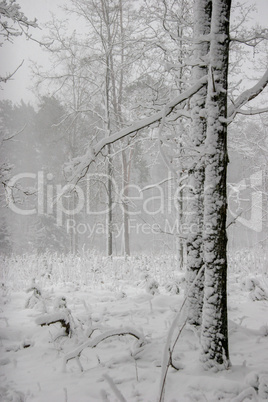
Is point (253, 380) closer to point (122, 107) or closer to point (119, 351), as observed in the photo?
point (119, 351)

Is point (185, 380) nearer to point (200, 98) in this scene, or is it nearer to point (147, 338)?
point (147, 338)

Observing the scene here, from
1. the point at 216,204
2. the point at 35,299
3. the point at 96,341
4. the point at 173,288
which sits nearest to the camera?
the point at 216,204

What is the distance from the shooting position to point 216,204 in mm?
2465

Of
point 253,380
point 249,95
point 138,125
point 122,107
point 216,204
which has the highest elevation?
point 122,107

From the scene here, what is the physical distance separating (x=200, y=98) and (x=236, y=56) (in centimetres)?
464

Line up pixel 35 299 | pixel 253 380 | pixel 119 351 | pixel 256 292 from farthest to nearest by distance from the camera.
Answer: pixel 256 292, pixel 35 299, pixel 119 351, pixel 253 380

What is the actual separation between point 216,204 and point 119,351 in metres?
2.03

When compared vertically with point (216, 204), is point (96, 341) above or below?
below

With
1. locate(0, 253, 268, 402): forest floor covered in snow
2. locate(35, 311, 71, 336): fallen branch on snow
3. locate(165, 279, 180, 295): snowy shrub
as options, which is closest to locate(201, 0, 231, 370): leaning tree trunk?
locate(0, 253, 268, 402): forest floor covered in snow

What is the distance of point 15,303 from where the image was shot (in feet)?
17.2

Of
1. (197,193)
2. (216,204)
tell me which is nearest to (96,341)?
(216,204)

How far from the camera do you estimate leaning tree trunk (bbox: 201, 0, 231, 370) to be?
2438 millimetres

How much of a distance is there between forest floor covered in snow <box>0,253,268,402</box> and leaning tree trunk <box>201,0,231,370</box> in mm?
295

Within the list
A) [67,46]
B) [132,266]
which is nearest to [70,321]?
[132,266]
